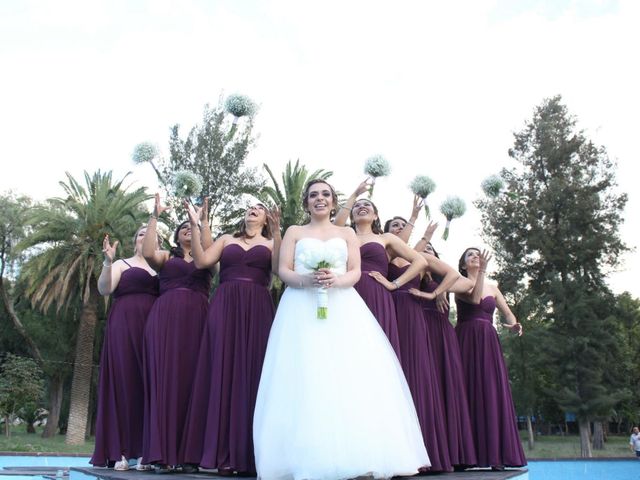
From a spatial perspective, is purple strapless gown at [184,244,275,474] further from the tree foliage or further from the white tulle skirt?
the tree foliage

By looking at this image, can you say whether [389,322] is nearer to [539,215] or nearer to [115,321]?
[115,321]

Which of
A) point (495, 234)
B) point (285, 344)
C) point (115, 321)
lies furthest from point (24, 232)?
point (285, 344)

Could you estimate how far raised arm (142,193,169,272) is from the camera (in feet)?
20.6

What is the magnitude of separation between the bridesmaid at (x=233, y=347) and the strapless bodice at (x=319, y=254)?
544mm

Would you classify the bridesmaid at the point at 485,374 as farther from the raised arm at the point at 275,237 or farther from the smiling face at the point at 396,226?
the raised arm at the point at 275,237

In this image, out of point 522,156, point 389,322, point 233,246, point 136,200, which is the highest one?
point 522,156

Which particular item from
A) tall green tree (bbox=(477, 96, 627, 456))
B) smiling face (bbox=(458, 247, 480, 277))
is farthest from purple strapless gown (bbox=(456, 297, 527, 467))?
tall green tree (bbox=(477, 96, 627, 456))

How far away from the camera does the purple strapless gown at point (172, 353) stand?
18.9 feet

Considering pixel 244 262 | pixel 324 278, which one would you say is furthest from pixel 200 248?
pixel 324 278

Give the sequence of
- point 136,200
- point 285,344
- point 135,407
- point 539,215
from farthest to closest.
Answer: point 539,215 < point 136,200 < point 135,407 < point 285,344

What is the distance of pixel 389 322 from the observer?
5.92 m

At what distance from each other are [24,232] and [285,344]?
113 feet

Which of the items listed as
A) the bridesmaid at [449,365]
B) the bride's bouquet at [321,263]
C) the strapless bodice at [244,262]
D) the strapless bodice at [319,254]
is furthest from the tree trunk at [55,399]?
the bride's bouquet at [321,263]

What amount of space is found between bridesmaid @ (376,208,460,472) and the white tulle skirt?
110 centimetres
